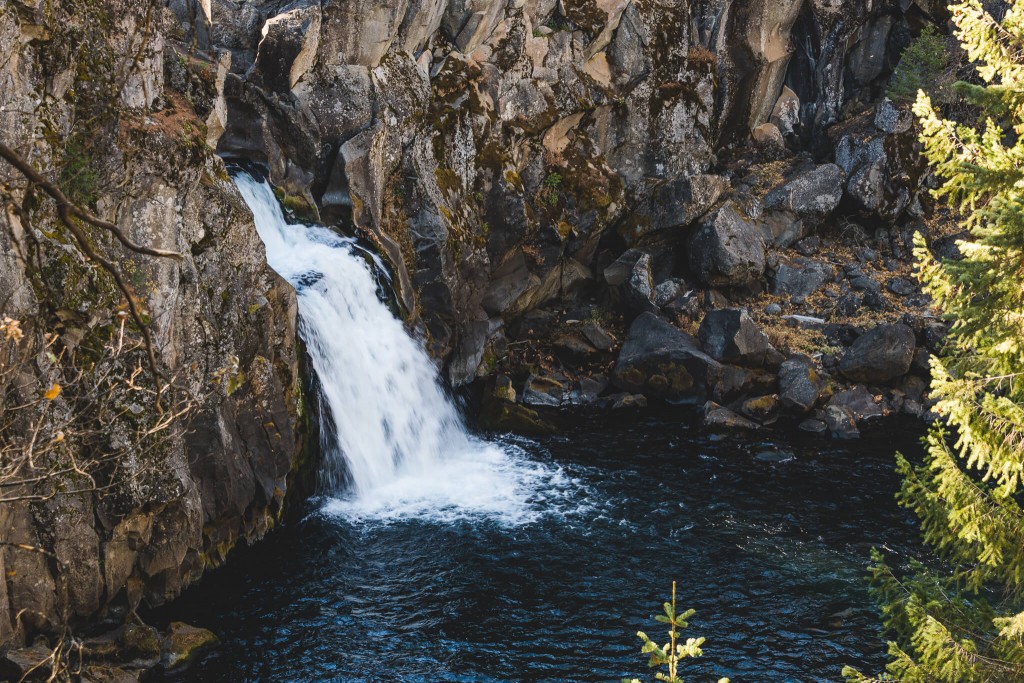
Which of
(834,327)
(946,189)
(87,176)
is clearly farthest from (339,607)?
(834,327)

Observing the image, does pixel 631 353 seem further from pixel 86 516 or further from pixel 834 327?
pixel 86 516

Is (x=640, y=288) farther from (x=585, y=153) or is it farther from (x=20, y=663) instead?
(x=20, y=663)

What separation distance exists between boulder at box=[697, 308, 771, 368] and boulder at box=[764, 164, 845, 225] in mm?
8339

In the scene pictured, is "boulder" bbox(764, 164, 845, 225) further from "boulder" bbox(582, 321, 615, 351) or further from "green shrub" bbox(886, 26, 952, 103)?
"boulder" bbox(582, 321, 615, 351)

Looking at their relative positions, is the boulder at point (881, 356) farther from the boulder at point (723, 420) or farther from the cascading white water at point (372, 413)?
the cascading white water at point (372, 413)

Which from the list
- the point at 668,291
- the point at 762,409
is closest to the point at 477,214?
the point at 668,291

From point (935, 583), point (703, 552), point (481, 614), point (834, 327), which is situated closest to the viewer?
point (935, 583)

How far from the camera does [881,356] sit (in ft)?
86.8

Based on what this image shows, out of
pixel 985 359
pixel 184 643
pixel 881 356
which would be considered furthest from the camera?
pixel 881 356

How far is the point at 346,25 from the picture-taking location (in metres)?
22.9

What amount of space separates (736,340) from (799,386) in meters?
2.38

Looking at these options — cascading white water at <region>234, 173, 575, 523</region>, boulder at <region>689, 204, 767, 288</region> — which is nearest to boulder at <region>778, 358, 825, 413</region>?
boulder at <region>689, 204, 767, 288</region>

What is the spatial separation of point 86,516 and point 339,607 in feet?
14.6

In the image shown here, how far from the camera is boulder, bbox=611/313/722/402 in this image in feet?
88.0
